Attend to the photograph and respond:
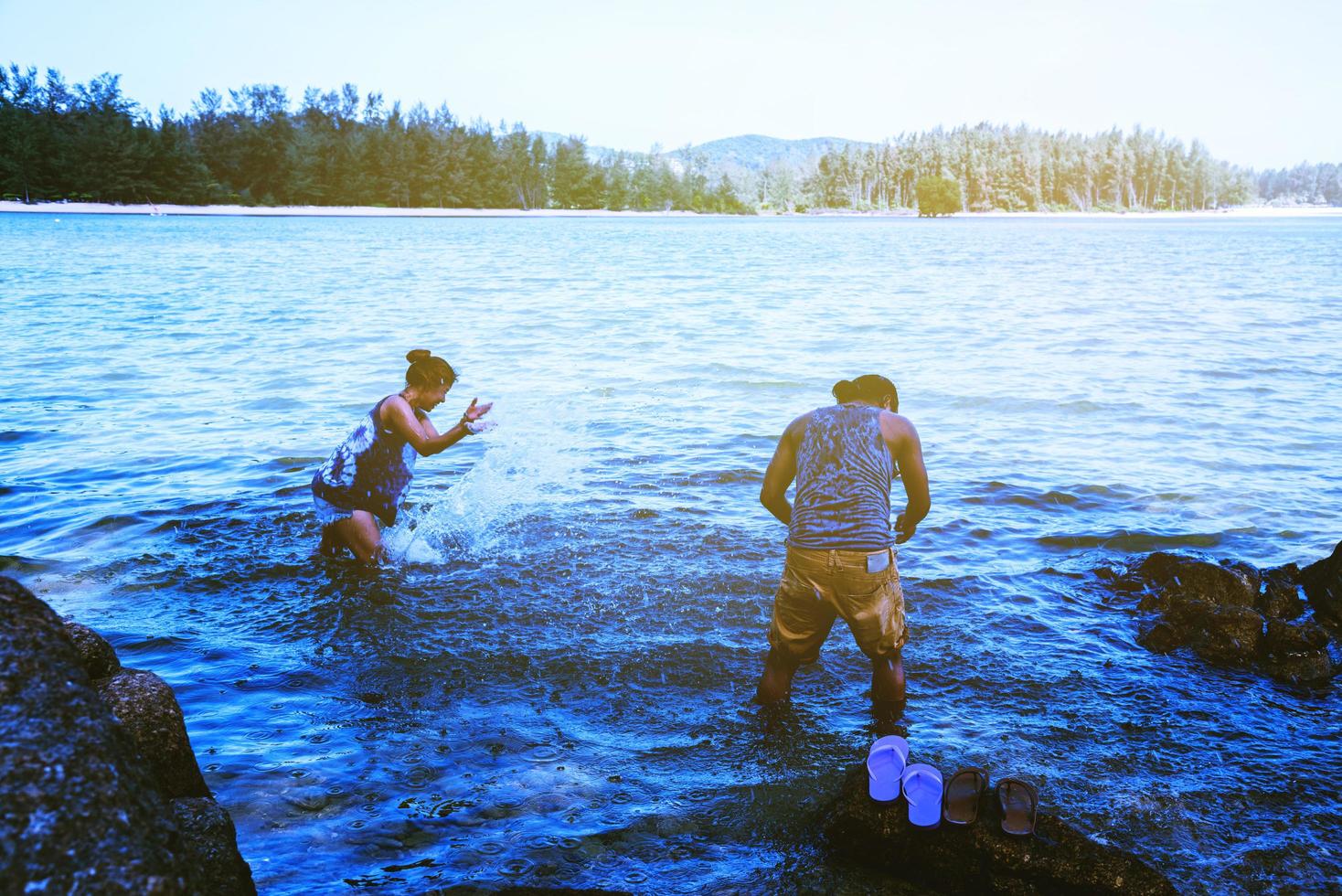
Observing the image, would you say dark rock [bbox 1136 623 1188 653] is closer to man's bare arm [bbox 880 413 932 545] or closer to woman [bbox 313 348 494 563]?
man's bare arm [bbox 880 413 932 545]

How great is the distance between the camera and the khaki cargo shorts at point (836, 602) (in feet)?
17.8

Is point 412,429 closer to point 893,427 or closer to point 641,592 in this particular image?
point 641,592

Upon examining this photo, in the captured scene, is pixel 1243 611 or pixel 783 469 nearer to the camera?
pixel 783 469

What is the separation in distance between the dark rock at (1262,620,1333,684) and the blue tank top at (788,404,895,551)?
3679 mm

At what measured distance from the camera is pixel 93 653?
4227mm

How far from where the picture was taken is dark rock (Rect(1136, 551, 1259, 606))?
307 inches

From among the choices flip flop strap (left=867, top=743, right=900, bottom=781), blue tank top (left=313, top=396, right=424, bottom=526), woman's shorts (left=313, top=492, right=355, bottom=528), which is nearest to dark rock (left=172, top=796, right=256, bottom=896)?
flip flop strap (left=867, top=743, right=900, bottom=781)

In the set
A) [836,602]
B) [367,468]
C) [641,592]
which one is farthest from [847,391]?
[367,468]

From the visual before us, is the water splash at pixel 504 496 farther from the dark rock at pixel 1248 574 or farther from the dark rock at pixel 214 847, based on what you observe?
the dark rock at pixel 1248 574

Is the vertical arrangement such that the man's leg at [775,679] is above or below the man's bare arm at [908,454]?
below

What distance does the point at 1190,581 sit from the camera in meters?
7.99

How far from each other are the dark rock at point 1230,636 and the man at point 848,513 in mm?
3118

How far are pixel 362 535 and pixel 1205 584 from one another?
23.9 ft

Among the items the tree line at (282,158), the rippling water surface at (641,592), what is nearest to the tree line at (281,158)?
the tree line at (282,158)
